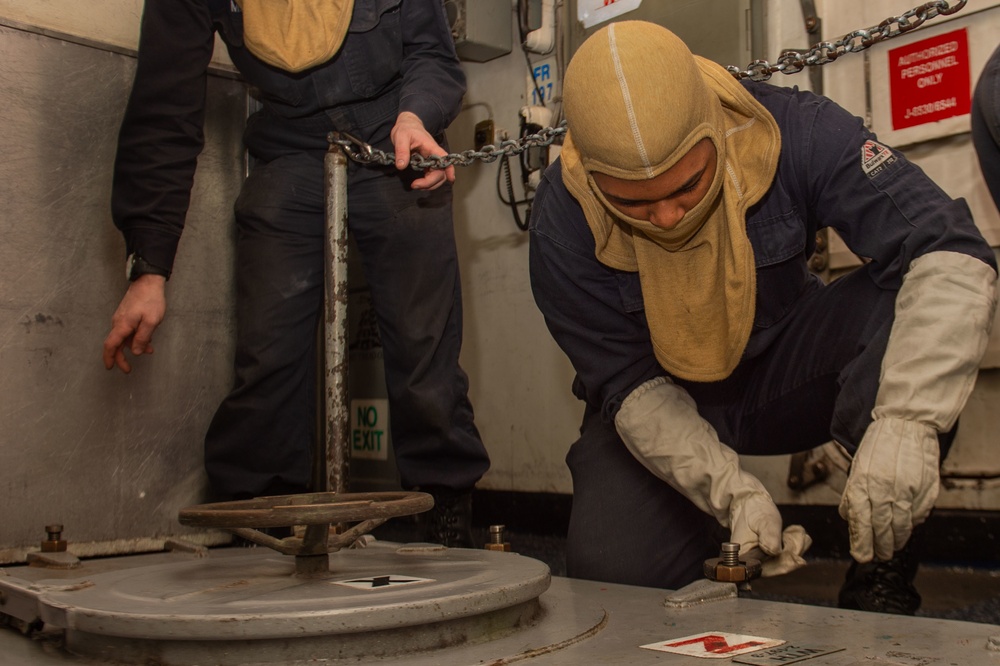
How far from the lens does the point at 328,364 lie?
150 cm

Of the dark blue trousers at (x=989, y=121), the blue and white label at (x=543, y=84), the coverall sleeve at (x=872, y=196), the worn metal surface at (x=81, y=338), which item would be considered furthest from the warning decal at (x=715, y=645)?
the blue and white label at (x=543, y=84)

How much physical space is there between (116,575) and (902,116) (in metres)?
1.82

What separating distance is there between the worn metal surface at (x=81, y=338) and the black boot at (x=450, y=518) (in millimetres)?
498

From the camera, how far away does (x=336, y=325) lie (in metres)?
1.51

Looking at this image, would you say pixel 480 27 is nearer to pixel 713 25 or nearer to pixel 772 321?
pixel 713 25

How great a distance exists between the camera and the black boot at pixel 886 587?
4.75 feet

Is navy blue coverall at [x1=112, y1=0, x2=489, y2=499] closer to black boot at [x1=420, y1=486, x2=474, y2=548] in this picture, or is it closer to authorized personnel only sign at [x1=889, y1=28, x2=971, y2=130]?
black boot at [x1=420, y1=486, x2=474, y2=548]

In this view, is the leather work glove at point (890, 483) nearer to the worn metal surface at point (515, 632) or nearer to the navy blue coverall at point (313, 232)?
the worn metal surface at point (515, 632)

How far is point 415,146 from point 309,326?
1.56ft

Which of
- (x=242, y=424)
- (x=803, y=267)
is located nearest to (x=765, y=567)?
(x=803, y=267)

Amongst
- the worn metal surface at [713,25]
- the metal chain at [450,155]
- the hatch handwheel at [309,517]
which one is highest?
the worn metal surface at [713,25]

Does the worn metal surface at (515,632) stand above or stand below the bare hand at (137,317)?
below

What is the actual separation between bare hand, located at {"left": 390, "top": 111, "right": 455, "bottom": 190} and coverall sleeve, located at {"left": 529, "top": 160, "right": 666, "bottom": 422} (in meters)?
0.22

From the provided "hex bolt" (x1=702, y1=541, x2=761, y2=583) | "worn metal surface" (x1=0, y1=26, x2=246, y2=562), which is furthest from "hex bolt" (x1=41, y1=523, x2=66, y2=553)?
"hex bolt" (x1=702, y1=541, x2=761, y2=583)
